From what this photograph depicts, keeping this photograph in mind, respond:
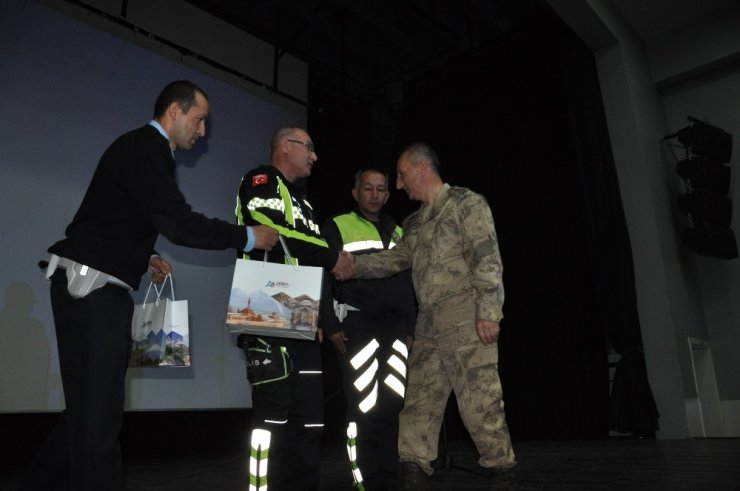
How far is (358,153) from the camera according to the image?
6.30m

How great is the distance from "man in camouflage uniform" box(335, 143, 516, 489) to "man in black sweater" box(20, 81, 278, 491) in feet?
2.81

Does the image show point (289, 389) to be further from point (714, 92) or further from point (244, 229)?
point (714, 92)

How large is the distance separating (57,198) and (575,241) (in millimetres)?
4187

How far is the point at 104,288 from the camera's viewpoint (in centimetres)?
150

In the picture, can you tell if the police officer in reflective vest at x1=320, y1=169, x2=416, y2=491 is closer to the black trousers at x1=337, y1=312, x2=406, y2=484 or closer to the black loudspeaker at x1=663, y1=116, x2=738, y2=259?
the black trousers at x1=337, y1=312, x2=406, y2=484

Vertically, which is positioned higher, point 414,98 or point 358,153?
point 414,98

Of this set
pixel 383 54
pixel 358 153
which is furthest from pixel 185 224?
pixel 383 54

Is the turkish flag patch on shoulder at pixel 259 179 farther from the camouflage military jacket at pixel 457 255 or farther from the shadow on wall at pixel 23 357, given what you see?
the shadow on wall at pixel 23 357

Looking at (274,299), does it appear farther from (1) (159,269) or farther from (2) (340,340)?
(2) (340,340)

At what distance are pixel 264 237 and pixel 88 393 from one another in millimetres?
686

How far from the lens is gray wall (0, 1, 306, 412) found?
148 inches

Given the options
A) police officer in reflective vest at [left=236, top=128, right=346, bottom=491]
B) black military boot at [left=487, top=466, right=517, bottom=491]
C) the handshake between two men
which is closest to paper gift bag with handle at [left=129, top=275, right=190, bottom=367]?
police officer in reflective vest at [left=236, top=128, right=346, bottom=491]

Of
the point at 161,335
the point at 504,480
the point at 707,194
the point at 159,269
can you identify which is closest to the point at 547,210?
the point at 707,194

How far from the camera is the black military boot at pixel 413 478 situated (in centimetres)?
199
